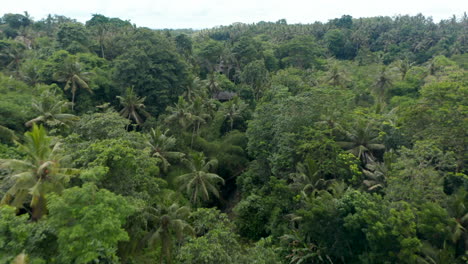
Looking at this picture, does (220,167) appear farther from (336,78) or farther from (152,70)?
(336,78)

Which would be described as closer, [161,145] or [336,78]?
[161,145]

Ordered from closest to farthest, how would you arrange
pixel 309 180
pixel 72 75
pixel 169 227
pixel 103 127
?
pixel 169 227, pixel 103 127, pixel 309 180, pixel 72 75

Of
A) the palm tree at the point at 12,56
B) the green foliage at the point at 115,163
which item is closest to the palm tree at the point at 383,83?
the green foliage at the point at 115,163

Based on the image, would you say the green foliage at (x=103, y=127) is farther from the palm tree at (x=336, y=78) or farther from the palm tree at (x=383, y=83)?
the palm tree at (x=383, y=83)

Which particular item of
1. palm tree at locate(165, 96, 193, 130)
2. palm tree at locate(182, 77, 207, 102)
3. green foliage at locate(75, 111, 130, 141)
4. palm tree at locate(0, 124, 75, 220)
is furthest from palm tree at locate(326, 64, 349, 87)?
palm tree at locate(0, 124, 75, 220)

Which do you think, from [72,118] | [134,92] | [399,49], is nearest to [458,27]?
[399,49]

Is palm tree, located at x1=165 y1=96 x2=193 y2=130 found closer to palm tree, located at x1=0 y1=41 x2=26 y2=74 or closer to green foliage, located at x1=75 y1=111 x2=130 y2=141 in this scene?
green foliage, located at x1=75 y1=111 x2=130 y2=141

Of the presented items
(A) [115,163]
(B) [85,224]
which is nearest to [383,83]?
(A) [115,163]
